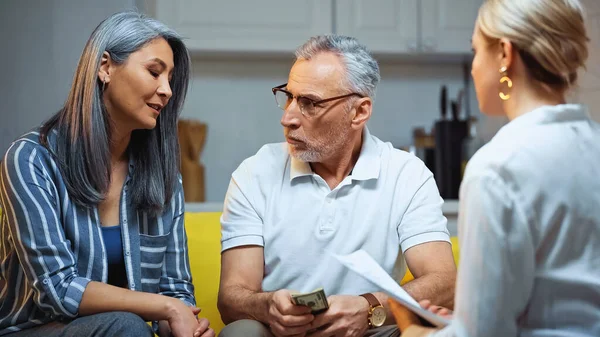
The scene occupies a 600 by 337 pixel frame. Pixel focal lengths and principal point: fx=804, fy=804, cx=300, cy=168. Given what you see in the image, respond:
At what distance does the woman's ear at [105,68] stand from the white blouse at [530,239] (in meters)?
0.99

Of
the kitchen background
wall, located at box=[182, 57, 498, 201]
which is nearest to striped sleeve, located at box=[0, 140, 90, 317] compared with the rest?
the kitchen background

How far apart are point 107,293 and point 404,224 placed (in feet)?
2.56

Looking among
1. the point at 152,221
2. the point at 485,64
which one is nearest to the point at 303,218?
the point at 152,221

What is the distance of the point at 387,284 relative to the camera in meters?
1.29

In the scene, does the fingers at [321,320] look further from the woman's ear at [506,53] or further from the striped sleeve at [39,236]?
the woman's ear at [506,53]

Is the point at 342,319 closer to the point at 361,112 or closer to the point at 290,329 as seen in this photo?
the point at 290,329

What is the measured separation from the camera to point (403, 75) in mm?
Answer: 4273

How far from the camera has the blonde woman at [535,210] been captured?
1.12m

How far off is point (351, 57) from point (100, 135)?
28.6 inches

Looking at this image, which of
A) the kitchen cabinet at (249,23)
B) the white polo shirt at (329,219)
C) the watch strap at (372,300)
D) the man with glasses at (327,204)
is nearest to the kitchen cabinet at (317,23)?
the kitchen cabinet at (249,23)

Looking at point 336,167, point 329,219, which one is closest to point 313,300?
point 329,219

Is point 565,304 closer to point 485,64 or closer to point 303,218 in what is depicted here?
point 485,64

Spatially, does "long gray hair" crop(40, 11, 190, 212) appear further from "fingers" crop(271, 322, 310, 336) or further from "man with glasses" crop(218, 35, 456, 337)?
"fingers" crop(271, 322, 310, 336)

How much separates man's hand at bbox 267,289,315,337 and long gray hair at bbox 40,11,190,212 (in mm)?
371
